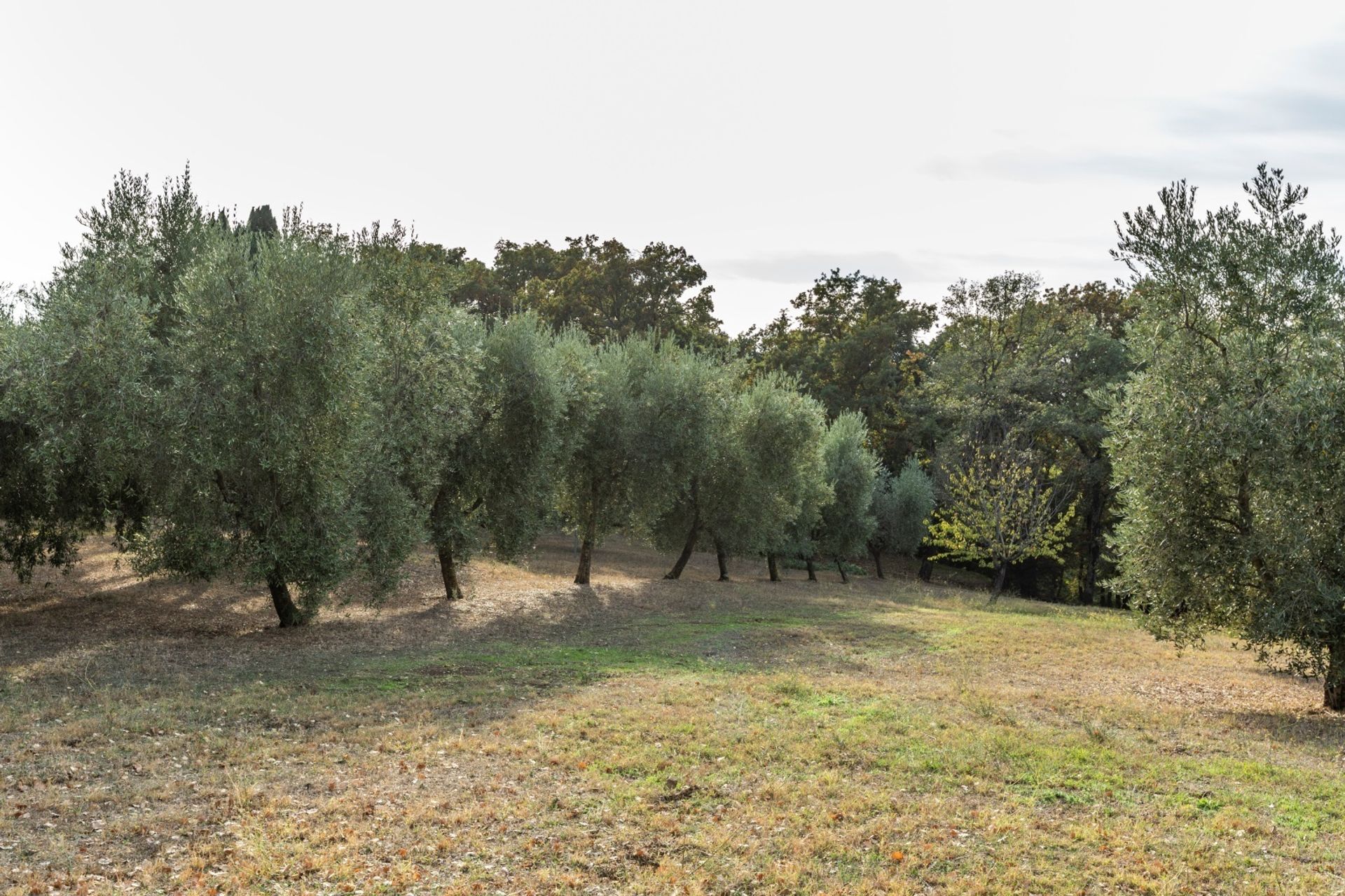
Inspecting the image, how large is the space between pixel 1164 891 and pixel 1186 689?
41.0 ft

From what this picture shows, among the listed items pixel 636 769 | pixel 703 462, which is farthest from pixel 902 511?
pixel 636 769

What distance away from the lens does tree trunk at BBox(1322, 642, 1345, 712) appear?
16.2 m

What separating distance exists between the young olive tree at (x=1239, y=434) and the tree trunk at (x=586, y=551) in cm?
2018

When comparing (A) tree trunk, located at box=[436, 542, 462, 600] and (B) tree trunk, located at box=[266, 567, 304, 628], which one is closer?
(B) tree trunk, located at box=[266, 567, 304, 628]

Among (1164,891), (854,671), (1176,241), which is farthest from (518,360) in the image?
(1164,891)

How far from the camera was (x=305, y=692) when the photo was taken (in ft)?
49.9

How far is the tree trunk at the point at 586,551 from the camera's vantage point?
34.8 meters

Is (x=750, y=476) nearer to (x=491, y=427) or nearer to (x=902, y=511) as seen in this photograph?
(x=491, y=427)

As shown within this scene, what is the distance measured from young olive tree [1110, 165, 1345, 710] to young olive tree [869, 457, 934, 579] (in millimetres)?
35924

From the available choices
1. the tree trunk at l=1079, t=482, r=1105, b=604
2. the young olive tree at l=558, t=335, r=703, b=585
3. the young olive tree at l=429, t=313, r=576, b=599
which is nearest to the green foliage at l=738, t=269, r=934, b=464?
the tree trunk at l=1079, t=482, r=1105, b=604

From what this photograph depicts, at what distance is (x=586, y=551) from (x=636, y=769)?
23854mm

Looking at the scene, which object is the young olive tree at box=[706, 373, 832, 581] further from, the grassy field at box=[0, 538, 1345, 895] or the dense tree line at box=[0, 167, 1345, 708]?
the grassy field at box=[0, 538, 1345, 895]

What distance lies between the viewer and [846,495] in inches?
1905

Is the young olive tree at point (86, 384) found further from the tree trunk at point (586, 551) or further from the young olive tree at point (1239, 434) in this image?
the young olive tree at point (1239, 434)
